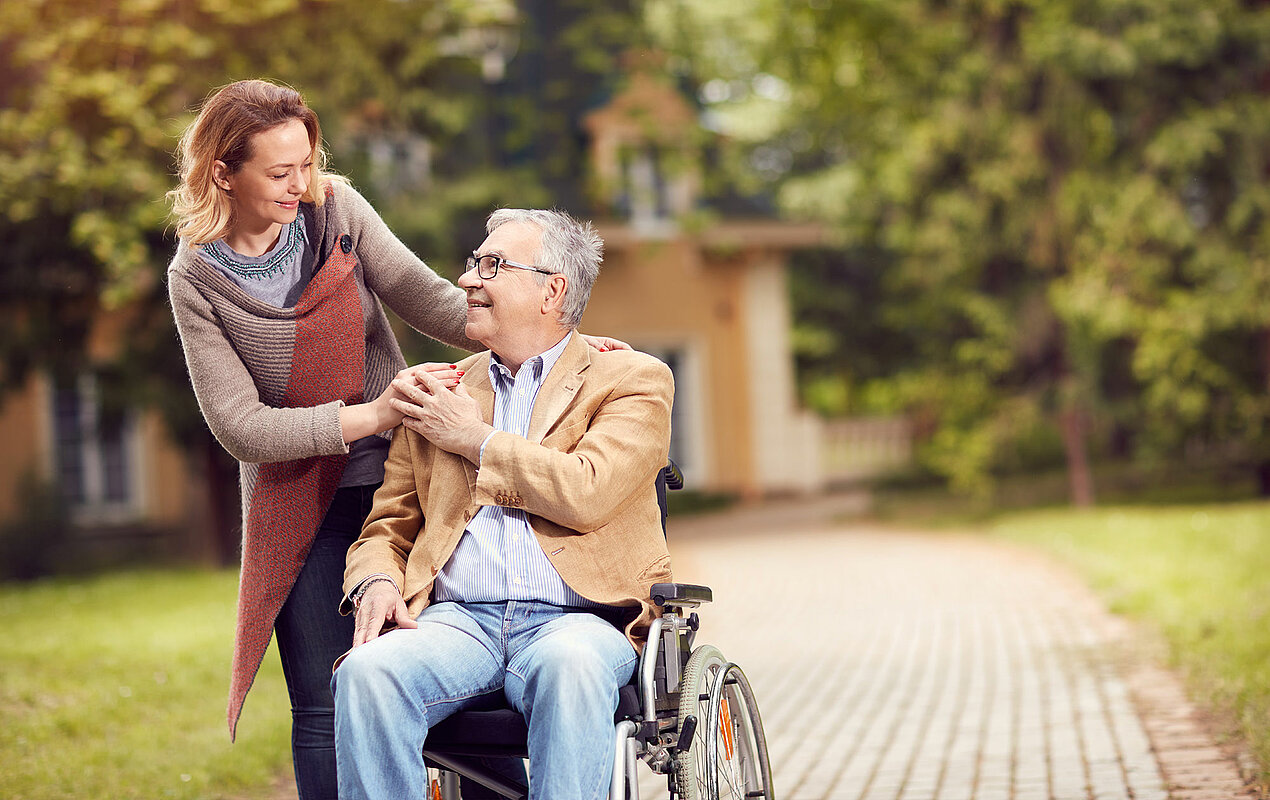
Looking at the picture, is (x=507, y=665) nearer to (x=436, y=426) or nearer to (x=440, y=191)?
(x=436, y=426)

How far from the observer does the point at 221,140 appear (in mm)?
2955

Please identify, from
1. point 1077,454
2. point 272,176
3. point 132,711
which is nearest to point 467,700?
point 272,176

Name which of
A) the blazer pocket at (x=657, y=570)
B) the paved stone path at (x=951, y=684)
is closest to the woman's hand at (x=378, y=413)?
the blazer pocket at (x=657, y=570)

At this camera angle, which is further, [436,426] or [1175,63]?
[1175,63]

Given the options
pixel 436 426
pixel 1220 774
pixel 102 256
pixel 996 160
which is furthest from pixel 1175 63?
pixel 436 426

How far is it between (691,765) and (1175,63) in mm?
13367

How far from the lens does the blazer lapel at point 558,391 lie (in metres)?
3.10

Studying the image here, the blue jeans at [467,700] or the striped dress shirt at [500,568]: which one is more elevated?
the striped dress shirt at [500,568]

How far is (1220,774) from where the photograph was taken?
462cm

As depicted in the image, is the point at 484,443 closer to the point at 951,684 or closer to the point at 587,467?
the point at 587,467

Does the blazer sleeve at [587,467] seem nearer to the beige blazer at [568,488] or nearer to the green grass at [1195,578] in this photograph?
the beige blazer at [568,488]

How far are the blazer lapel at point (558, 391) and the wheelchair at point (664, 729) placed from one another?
0.38m

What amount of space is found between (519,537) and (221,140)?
39.5 inches

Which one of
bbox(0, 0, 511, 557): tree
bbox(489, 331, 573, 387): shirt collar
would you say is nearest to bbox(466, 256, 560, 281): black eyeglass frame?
bbox(489, 331, 573, 387): shirt collar
